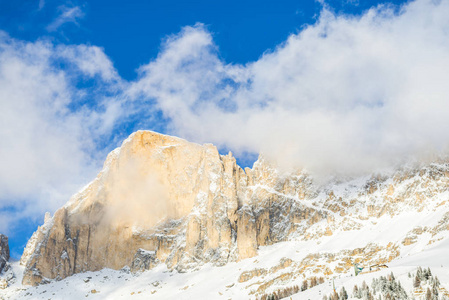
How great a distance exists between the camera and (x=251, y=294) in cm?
19475

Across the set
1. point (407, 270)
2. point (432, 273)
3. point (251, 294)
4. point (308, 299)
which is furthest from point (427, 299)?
point (251, 294)

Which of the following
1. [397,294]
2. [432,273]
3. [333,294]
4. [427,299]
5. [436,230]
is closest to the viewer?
[427,299]

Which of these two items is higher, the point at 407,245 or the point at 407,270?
the point at 407,245

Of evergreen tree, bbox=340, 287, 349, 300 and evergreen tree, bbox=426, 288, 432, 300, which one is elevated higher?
evergreen tree, bbox=340, 287, 349, 300

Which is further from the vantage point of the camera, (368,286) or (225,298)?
(225,298)

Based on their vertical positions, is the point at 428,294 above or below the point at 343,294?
below

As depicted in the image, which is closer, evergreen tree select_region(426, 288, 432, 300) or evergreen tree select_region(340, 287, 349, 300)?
evergreen tree select_region(426, 288, 432, 300)

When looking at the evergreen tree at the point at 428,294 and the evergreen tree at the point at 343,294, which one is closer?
the evergreen tree at the point at 428,294

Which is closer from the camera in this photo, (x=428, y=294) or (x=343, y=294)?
(x=428, y=294)

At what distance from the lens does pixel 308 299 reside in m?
79.2

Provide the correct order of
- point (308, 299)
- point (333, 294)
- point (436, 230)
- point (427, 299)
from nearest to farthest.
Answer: point (427, 299)
point (333, 294)
point (308, 299)
point (436, 230)

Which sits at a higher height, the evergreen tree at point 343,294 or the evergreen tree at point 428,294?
the evergreen tree at point 343,294

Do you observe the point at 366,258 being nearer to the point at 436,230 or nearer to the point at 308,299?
the point at 436,230

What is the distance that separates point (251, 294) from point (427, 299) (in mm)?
142190
